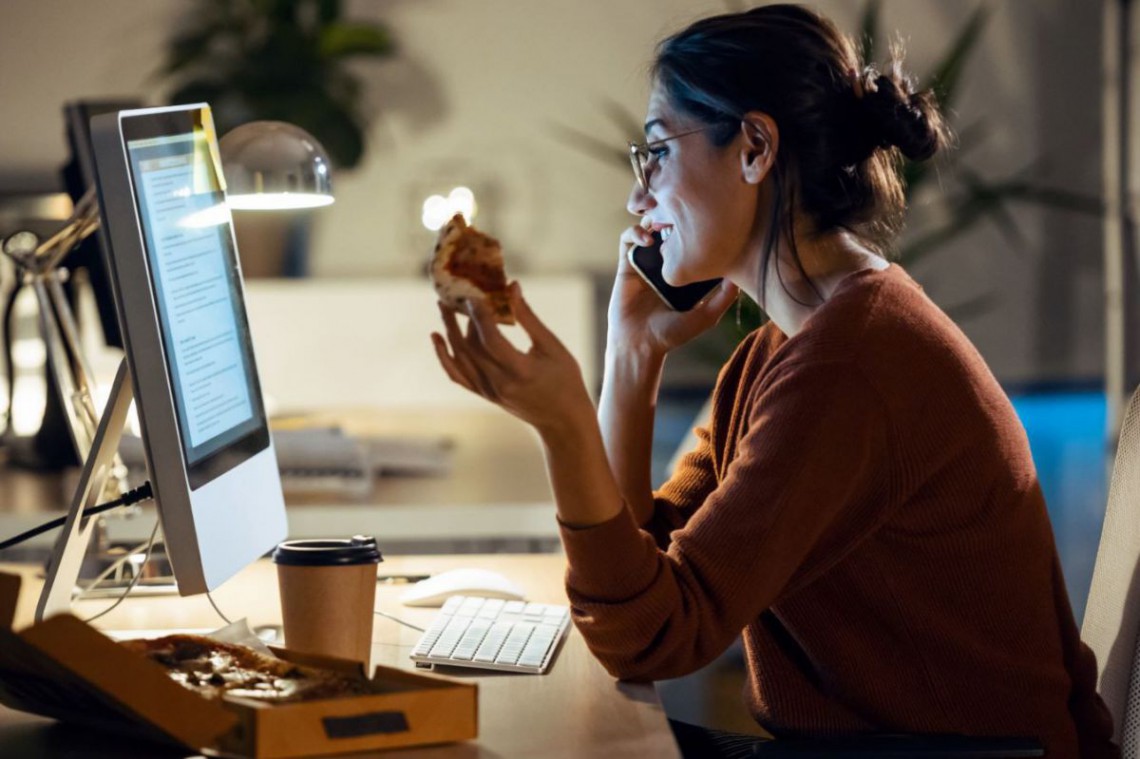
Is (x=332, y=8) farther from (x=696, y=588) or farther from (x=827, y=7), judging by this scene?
(x=696, y=588)

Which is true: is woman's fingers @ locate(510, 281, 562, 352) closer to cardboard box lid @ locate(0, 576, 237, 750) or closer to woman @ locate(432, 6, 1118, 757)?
woman @ locate(432, 6, 1118, 757)

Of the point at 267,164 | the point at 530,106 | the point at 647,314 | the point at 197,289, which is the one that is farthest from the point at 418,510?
the point at 530,106

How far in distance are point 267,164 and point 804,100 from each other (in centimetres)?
57

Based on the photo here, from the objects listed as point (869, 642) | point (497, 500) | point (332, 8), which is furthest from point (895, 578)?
point (332, 8)

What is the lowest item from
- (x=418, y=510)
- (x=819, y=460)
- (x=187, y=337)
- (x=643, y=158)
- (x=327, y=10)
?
(x=418, y=510)

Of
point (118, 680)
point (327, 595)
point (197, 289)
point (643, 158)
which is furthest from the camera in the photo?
point (643, 158)

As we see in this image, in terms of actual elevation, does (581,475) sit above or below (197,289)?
below

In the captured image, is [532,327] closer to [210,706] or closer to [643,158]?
[210,706]

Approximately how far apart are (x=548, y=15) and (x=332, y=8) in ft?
2.77

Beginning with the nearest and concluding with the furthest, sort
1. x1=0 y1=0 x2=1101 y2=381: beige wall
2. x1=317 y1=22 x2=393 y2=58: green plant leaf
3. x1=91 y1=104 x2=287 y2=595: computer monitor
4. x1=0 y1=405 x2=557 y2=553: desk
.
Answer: x1=91 y1=104 x2=287 y2=595: computer monitor < x1=0 y1=405 x2=557 y2=553: desk < x1=317 y1=22 x2=393 y2=58: green plant leaf < x1=0 y1=0 x2=1101 y2=381: beige wall

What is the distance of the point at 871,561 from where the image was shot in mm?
1195

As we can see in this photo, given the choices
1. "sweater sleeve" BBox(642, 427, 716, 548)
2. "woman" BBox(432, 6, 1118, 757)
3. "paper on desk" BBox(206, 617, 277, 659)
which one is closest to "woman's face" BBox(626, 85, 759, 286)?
"woman" BBox(432, 6, 1118, 757)

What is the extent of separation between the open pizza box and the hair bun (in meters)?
0.71

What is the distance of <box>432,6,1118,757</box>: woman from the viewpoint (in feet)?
3.55
